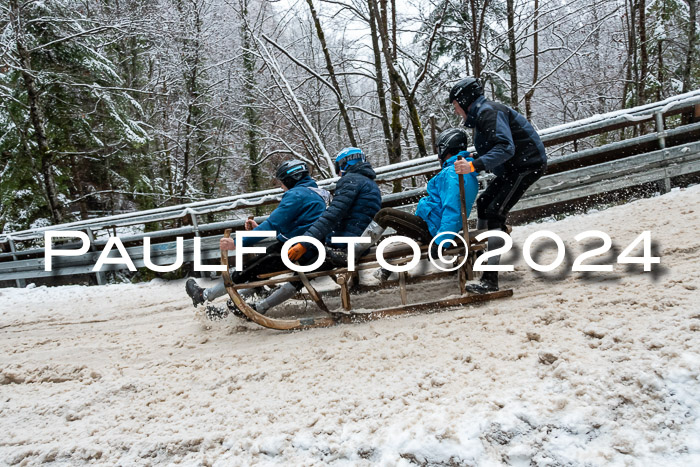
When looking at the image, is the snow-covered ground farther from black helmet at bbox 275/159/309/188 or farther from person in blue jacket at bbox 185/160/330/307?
black helmet at bbox 275/159/309/188

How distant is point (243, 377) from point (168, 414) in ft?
2.00

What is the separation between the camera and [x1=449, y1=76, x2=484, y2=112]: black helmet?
4309mm

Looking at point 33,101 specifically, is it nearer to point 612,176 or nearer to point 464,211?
point 464,211

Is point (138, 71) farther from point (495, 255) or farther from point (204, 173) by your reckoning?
point (495, 255)

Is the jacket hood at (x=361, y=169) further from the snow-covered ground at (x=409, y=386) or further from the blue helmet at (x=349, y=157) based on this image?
the snow-covered ground at (x=409, y=386)

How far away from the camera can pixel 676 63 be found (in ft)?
59.3

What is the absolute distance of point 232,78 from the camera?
613 inches

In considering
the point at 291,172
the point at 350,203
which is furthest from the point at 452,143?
the point at 291,172

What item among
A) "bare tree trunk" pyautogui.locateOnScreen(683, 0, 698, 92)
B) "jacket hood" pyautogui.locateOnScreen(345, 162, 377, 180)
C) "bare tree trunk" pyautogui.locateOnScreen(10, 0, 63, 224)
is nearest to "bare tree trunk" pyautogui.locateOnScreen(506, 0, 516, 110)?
"bare tree trunk" pyautogui.locateOnScreen(683, 0, 698, 92)

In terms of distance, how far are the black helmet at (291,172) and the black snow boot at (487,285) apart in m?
2.03

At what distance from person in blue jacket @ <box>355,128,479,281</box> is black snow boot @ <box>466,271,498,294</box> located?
0.46 m

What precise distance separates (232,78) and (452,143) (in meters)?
12.8

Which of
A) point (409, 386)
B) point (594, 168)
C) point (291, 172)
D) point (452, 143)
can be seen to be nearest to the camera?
point (409, 386)

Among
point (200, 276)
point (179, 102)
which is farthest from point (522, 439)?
point (179, 102)
